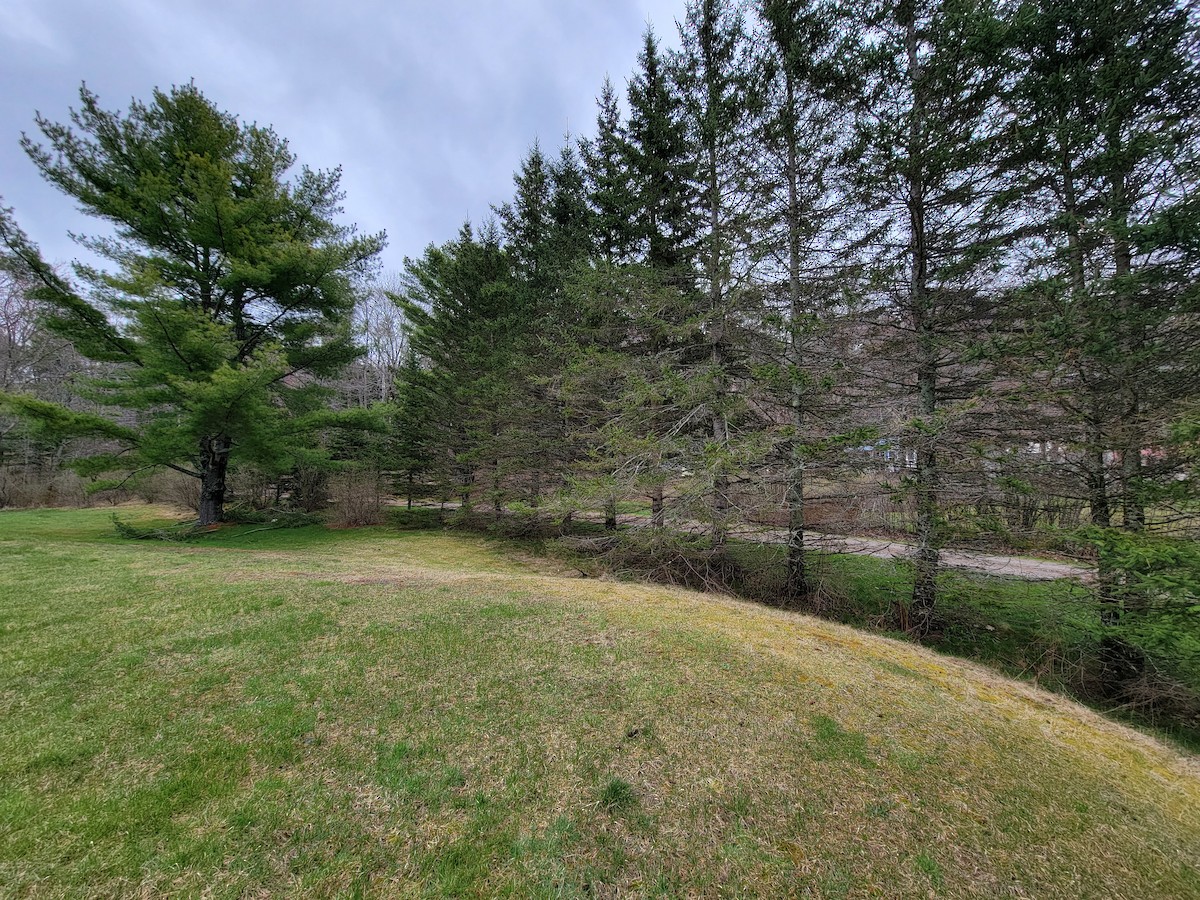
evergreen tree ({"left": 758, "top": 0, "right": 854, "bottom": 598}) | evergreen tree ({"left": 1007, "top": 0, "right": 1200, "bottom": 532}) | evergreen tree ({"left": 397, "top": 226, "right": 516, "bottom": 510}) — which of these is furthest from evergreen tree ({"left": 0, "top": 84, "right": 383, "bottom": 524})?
evergreen tree ({"left": 1007, "top": 0, "right": 1200, "bottom": 532})

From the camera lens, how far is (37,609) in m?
4.14

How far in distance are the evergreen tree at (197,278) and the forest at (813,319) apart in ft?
0.27

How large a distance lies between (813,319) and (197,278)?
50.5 ft

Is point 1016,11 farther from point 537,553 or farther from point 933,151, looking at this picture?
point 537,553

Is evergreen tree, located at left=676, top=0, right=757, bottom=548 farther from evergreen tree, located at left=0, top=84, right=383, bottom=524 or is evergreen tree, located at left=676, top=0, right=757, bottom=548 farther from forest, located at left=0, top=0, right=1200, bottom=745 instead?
evergreen tree, located at left=0, top=84, right=383, bottom=524

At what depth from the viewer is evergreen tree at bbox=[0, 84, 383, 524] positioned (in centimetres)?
962

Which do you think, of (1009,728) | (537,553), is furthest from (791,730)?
(537,553)

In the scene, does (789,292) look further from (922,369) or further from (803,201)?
(922,369)

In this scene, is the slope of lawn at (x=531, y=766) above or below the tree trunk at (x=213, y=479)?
below

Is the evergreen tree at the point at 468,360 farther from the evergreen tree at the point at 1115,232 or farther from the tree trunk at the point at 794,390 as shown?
the evergreen tree at the point at 1115,232

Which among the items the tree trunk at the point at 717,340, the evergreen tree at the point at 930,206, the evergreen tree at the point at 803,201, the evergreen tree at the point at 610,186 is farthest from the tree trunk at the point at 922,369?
the evergreen tree at the point at 610,186

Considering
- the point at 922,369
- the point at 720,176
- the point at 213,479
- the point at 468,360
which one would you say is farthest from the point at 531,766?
the point at 213,479

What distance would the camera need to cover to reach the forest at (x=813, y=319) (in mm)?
4648

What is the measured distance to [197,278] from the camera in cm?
1158
